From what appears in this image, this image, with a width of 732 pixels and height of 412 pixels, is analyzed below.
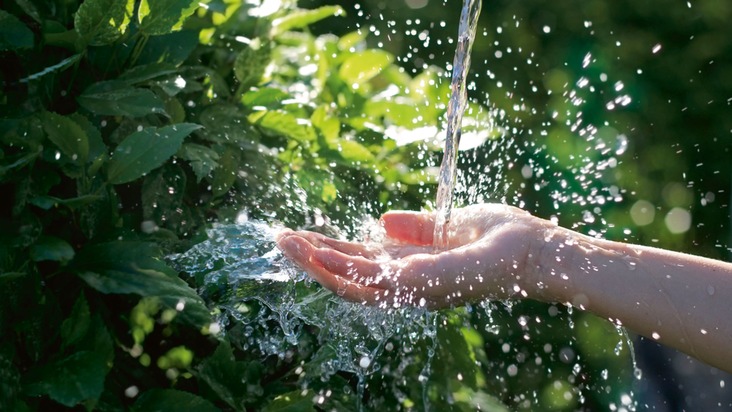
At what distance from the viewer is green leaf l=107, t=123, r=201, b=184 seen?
113 cm

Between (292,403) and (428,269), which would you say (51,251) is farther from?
(428,269)

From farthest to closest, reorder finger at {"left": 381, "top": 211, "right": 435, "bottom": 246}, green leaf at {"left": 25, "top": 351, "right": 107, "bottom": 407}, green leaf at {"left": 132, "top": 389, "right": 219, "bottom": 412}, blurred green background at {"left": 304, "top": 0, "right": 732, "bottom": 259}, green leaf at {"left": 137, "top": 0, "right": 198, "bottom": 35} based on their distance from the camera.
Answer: blurred green background at {"left": 304, "top": 0, "right": 732, "bottom": 259} → finger at {"left": 381, "top": 211, "right": 435, "bottom": 246} → green leaf at {"left": 137, "top": 0, "right": 198, "bottom": 35} → green leaf at {"left": 132, "top": 389, "right": 219, "bottom": 412} → green leaf at {"left": 25, "top": 351, "right": 107, "bottom": 407}

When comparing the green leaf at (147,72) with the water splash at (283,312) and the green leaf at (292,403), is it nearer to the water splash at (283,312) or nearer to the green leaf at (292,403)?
the water splash at (283,312)

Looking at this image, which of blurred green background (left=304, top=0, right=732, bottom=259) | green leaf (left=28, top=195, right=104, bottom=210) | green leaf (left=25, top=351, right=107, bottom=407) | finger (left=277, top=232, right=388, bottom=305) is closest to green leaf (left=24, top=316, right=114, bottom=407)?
green leaf (left=25, top=351, right=107, bottom=407)

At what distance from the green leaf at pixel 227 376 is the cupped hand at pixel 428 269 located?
0.21m

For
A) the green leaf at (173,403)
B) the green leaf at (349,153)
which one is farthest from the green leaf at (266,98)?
the green leaf at (173,403)

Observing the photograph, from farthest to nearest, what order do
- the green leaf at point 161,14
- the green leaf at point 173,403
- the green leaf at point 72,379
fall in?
the green leaf at point 161,14
the green leaf at point 173,403
the green leaf at point 72,379

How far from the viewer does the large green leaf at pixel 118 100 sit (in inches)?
46.6

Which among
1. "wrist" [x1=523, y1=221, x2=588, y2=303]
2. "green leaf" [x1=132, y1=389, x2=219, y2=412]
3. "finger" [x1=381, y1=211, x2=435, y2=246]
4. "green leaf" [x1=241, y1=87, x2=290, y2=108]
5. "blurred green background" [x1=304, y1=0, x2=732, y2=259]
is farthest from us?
"blurred green background" [x1=304, y1=0, x2=732, y2=259]

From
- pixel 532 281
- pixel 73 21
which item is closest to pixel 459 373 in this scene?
pixel 532 281

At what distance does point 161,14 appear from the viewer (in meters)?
1.23

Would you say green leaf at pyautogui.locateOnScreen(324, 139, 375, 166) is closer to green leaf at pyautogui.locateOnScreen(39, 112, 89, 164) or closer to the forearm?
the forearm

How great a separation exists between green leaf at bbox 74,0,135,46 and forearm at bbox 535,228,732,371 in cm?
72

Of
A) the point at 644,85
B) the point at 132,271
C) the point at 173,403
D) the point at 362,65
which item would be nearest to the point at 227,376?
the point at 173,403
